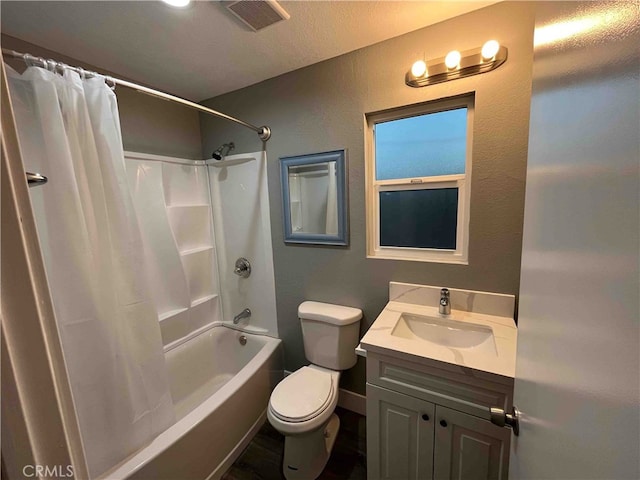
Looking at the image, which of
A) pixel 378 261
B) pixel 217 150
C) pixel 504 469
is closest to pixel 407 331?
pixel 378 261

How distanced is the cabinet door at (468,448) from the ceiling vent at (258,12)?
1866mm

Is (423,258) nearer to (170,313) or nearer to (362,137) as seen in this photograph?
(362,137)

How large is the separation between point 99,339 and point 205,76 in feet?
5.49

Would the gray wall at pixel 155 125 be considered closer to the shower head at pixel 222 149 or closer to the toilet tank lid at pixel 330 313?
the shower head at pixel 222 149

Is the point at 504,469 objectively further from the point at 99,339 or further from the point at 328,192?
the point at 99,339

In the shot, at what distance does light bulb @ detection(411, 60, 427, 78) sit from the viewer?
1.29m

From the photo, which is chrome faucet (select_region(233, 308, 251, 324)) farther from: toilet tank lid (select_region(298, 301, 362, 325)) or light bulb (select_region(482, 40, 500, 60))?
light bulb (select_region(482, 40, 500, 60))

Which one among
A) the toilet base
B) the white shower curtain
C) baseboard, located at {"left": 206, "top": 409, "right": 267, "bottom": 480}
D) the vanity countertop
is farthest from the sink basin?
the white shower curtain

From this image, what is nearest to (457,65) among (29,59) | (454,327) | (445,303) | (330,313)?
(445,303)

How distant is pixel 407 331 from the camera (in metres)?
1.40

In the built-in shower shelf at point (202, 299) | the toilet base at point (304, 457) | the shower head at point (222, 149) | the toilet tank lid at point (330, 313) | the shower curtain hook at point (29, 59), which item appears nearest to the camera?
the shower curtain hook at point (29, 59)

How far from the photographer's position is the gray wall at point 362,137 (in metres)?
1.20

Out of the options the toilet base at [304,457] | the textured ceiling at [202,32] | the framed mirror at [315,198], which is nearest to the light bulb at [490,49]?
the textured ceiling at [202,32]

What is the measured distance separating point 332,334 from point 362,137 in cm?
125
